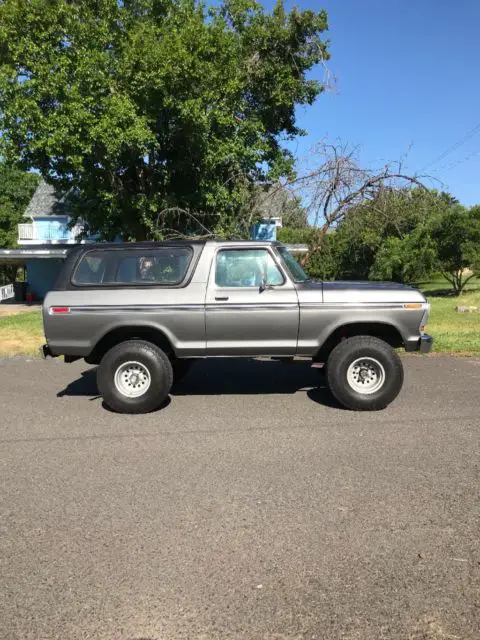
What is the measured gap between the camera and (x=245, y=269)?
6289mm

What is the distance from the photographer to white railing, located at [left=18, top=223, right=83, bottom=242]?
30.9 metres

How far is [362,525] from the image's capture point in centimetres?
343

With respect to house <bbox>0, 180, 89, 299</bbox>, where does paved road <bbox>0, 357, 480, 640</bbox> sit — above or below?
below

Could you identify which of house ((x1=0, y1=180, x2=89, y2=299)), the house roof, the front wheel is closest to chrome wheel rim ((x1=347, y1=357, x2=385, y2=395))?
the front wheel

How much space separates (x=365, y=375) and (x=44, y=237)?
29.2 metres

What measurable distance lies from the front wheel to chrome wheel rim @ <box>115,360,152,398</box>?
2.16m

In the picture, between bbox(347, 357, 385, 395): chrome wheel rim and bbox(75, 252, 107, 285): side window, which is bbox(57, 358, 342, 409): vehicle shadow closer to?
bbox(347, 357, 385, 395): chrome wheel rim

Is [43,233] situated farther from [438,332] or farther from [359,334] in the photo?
[359,334]

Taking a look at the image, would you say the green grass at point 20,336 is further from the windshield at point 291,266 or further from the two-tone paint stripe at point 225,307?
the windshield at point 291,266

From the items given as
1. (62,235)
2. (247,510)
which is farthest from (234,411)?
(62,235)

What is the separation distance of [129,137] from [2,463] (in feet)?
40.6

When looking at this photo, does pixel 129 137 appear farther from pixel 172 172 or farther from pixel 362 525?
pixel 362 525

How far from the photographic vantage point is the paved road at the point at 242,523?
2.57 m

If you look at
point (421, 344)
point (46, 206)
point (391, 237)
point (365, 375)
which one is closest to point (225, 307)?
point (365, 375)
